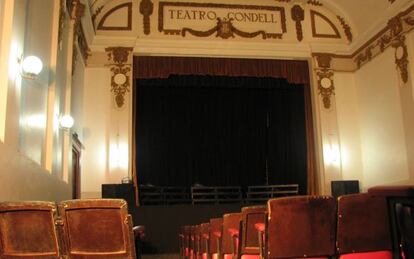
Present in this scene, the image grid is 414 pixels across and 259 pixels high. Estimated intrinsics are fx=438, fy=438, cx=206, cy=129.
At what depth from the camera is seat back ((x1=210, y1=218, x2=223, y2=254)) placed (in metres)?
3.43

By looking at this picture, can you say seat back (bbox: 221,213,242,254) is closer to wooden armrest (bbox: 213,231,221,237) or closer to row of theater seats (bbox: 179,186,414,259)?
wooden armrest (bbox: 213,231,221,237)

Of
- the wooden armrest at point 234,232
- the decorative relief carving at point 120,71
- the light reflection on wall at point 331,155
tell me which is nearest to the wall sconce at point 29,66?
the wooden armrest at point 234,232

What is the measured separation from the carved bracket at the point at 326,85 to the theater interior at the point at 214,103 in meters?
0.03

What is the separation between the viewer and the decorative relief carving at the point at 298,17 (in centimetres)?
1030

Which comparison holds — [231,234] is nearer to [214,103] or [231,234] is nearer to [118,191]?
[118,191]

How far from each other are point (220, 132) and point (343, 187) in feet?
11.3

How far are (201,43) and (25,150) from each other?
5.97 m

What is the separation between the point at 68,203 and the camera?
2.36 metres

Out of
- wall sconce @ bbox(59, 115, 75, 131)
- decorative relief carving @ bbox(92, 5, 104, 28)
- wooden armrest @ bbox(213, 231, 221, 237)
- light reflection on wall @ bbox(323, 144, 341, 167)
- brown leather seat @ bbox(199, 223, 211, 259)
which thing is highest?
decorative relief carving @ bbox(92, 5, 104, 28)

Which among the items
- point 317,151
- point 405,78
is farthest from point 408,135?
point 317,151

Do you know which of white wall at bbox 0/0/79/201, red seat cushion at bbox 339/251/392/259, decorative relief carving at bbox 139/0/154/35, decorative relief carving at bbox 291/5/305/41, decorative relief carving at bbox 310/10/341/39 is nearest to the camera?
red seat cushion at bbox 339/251/392/259

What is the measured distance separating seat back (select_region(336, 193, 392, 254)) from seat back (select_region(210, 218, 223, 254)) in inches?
45.8

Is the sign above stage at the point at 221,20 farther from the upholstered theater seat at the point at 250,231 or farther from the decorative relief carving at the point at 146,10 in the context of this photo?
the upholstered theater seat at the point at 250,231

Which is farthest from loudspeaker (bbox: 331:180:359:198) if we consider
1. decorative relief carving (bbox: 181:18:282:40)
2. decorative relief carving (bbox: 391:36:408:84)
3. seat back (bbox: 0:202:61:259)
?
seat back (bbox: 0:202:61:259)
